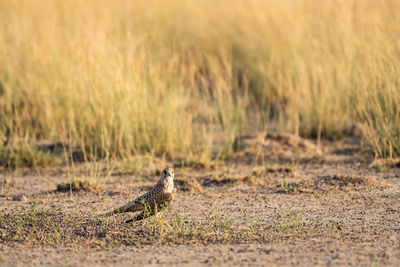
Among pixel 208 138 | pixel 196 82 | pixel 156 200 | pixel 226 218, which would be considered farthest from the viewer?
pixel 196 82

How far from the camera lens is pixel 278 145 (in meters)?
8.51

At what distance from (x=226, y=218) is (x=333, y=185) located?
1733mm

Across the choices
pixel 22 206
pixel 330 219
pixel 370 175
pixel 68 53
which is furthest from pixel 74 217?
pixel 68 53

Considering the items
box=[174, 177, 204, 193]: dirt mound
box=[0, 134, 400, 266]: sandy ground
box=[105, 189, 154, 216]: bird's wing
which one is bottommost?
box=[0, 134, 400, 266]: sandy ground

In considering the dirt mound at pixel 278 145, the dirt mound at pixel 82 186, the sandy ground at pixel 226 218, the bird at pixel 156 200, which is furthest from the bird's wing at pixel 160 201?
the dirt mound at pixel 278 145

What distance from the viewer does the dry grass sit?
8289 millimetres

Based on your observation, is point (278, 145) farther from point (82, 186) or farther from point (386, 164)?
point (82, 186)

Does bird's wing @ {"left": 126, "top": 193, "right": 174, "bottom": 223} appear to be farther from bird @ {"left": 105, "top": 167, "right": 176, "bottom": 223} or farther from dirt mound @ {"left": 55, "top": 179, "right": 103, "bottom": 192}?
dirt mound @ {"left": 55, "top": 179, "right": 103, "bottom": 192}

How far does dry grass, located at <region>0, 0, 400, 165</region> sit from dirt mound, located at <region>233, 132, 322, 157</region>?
0.79 ft

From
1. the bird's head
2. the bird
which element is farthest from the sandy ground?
the bird's head

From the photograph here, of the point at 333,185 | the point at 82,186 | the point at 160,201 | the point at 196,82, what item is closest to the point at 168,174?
the point at 160,201

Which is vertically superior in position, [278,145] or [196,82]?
[196,82]

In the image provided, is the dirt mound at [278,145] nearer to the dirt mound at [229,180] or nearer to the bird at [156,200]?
the dirt mound at [229,180]

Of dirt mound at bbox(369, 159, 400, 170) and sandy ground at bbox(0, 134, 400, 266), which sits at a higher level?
dirt mound at bbox(369, 159, 400, 170)
